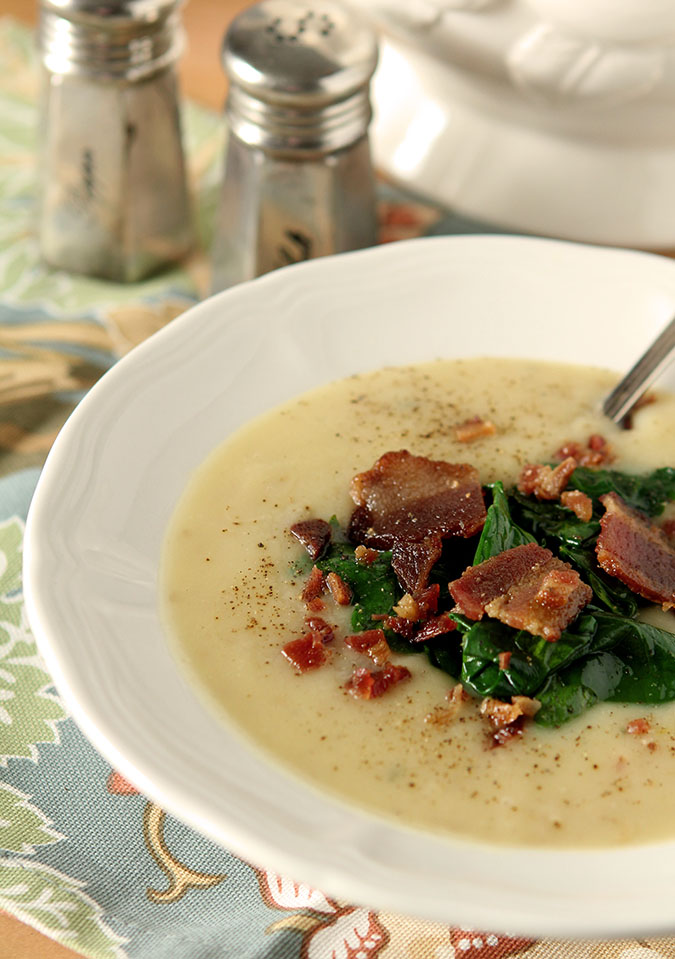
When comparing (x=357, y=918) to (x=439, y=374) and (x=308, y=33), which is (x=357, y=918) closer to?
(x=439, y=374)

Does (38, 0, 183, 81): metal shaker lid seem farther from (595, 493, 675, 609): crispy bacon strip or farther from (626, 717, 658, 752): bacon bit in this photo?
(626, 717, 658, 752): bacon bit

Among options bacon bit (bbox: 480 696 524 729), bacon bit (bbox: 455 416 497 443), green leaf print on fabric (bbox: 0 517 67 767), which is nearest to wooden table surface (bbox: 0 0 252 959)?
bacon bit (bbox: 455 416 497 443)

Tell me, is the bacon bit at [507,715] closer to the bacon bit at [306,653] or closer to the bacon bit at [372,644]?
the bacon bit at [372,644]

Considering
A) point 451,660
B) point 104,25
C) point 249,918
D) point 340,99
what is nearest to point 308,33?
point 340,99

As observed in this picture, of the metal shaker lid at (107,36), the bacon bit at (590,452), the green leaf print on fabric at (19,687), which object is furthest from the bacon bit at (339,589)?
the metal shaker lid at (107,36)

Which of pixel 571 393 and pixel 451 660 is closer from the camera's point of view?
pixel 451 660

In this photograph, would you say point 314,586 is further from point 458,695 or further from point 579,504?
point 579,504

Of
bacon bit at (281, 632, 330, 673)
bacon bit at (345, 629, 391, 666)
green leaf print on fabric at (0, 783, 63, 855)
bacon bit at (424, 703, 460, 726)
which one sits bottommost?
green leaf print on fabric at (0, 783, 63, 855)
